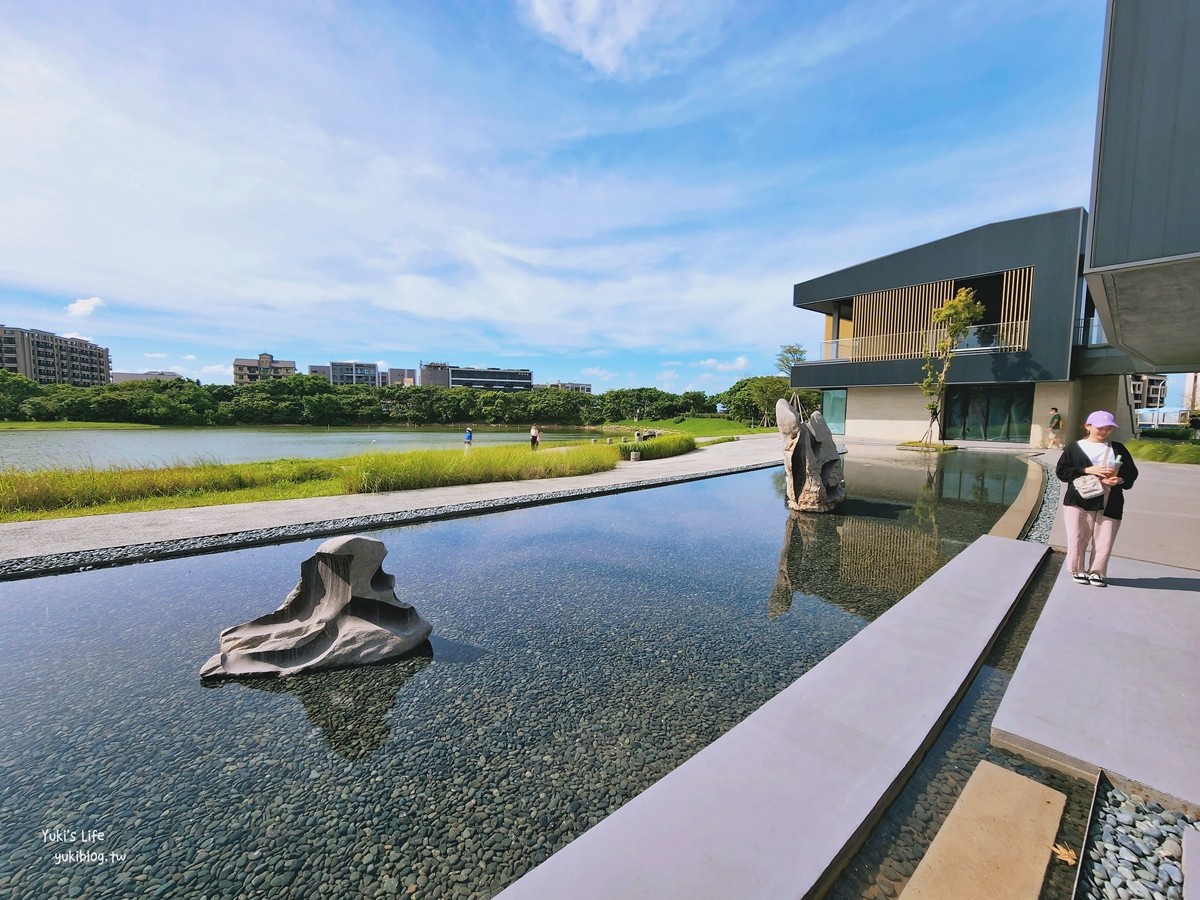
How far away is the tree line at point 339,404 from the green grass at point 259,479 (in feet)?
109

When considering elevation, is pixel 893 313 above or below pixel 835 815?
above

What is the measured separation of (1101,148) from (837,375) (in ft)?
72.6

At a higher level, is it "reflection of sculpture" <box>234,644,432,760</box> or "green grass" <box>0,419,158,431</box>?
"green grass" <box>0,419,158,431</box>

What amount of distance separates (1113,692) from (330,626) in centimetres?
495

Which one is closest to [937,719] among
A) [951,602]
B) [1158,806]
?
[1158,806]

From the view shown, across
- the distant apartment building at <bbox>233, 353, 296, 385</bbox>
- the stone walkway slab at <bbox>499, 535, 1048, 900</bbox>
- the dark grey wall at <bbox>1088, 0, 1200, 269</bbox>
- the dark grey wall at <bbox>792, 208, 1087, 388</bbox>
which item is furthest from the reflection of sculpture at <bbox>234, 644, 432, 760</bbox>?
the distant apartment building at <bbox>233, 353, 296, 385</bbox>

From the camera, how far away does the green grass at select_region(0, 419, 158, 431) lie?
37.8m

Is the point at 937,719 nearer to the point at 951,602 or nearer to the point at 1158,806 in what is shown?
the point at 1158,806

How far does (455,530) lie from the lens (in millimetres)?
7496

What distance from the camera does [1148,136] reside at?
4.21 meters

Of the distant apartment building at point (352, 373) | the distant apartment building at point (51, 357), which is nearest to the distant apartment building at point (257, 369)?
the distant apartment building at point (352, 373)

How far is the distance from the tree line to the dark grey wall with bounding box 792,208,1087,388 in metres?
17.5

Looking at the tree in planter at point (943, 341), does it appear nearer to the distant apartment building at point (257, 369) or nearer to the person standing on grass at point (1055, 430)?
the person standing on grass at point (1055, 430)

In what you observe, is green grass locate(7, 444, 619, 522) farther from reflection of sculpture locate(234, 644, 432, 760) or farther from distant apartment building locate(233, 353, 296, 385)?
distant apartment building locate(233, 353, 296, 385)
